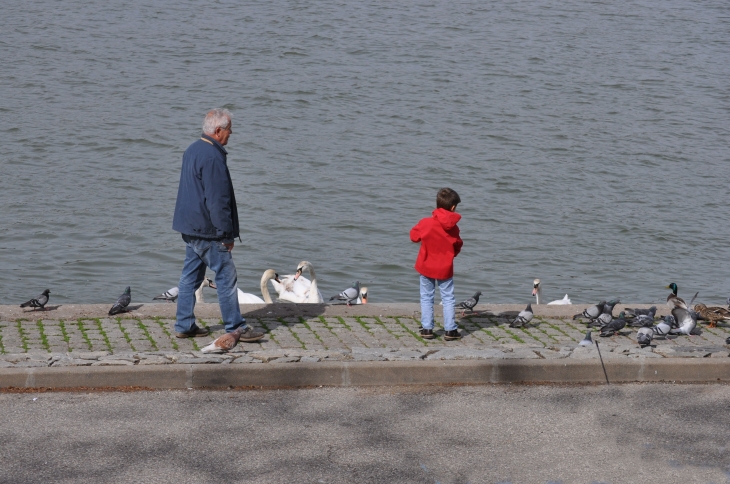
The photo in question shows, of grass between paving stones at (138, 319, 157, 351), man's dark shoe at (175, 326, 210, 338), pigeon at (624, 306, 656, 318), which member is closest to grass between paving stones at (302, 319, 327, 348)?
man's dark shoe at (175, 326, 210, 338)

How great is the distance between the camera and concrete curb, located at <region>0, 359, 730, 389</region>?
739 cm

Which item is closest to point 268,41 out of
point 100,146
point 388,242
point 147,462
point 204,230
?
point 100,146

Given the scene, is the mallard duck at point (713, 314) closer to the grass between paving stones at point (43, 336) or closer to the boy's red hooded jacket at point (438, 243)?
the boy's red hooded jacket at point (438, 243)

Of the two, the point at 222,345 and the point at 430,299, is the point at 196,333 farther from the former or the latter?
the point at 430,299

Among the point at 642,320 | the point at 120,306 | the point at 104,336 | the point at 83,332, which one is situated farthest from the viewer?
the point at 642,320

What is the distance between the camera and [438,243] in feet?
29.6

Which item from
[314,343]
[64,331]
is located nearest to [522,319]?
[314,343]

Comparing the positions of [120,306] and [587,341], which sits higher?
[120,306]

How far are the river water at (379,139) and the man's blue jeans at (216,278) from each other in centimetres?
716

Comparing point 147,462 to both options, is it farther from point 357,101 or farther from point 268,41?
point 268,41

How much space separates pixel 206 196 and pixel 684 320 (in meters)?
4.98

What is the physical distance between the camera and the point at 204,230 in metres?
8.28

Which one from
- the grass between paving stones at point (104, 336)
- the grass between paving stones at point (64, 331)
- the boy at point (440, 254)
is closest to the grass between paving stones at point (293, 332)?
the boy at point (440, 254)

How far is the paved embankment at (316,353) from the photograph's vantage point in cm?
755
